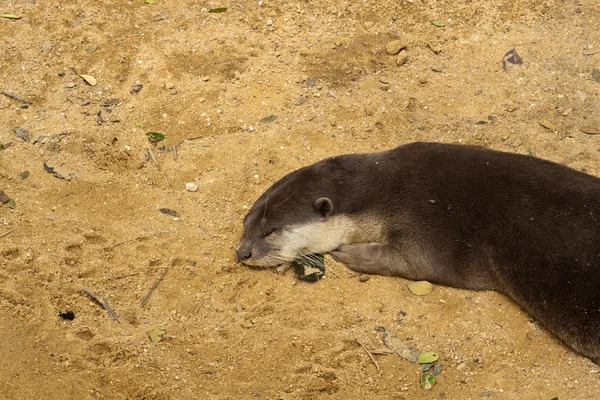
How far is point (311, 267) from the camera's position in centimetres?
560

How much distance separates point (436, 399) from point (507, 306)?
1.06m

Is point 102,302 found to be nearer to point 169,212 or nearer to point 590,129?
point 169,212

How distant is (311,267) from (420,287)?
0.85 m

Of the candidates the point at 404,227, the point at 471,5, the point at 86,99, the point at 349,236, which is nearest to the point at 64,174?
the point at 86,99

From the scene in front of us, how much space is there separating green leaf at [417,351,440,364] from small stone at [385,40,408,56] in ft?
11.8

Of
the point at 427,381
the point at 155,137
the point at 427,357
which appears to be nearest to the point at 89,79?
the point at 155,137

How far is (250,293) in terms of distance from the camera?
5418 mm

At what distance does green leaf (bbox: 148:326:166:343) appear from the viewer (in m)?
4.94

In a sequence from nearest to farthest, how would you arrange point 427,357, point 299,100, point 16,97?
1. point 427,357
2. point 299,100
3. point 16,97

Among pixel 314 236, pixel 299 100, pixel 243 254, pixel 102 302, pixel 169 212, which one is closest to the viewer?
pixel 102 302

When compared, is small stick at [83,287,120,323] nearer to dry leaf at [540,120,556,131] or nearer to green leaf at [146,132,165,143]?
green leaf at [146,132,165,143]

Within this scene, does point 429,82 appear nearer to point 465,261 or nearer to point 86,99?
point 465,261

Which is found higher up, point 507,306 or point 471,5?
point 471,5

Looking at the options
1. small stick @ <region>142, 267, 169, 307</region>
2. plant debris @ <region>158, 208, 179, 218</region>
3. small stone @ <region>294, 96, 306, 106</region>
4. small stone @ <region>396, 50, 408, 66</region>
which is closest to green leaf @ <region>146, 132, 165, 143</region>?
plant debris @ <region>158, 208, 179, 218</region>
